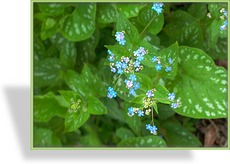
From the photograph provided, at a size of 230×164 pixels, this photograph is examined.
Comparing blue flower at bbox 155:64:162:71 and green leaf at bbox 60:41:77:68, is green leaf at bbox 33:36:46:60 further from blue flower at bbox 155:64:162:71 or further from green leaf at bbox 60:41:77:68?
blue flower at bbox 155:64:162:71

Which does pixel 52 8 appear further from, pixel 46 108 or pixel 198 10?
pixel 198 10

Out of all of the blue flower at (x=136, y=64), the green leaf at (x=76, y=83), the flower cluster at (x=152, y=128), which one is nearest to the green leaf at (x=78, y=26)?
the green leaf at (x=76, y=83)

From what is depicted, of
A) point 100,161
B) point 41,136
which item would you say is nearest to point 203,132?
point 100,161

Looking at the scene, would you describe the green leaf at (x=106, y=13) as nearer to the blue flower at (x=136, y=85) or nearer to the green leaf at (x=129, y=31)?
the green leaf at (x=129, y=31)

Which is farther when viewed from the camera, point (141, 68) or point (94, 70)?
point (94, 70)

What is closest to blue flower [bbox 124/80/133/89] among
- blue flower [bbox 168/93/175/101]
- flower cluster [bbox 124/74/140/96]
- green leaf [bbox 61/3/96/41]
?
flower cluster [bbox 124/74/140/96]

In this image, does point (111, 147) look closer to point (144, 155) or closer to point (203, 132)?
point (144, 155)
